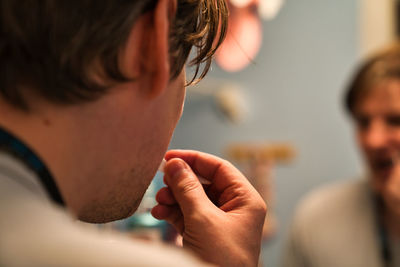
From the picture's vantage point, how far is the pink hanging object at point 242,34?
4.73ft

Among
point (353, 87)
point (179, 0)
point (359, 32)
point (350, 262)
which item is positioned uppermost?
point (179, 0)

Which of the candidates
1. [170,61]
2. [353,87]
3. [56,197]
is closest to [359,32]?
[353,87]

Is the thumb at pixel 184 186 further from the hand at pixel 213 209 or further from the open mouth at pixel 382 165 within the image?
the open mouth at pixel 382 165

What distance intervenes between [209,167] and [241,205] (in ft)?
0.22

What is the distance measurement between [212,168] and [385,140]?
78cm

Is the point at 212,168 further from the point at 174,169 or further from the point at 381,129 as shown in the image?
the point at 381,129

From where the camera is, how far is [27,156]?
12.8 inches

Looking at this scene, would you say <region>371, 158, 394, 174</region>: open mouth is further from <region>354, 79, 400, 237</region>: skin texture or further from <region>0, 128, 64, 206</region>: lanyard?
<region>0, 128, 64, 206</region>: lanyard

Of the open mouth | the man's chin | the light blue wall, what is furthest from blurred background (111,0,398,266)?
the man's chin

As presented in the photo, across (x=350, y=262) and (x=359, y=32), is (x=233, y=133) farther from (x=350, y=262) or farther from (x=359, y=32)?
(x=350, y=262)

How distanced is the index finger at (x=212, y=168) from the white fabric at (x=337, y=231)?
2.44ft

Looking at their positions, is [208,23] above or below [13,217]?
above

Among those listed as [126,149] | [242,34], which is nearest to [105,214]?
[126,149]

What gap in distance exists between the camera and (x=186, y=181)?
1.67 feet
